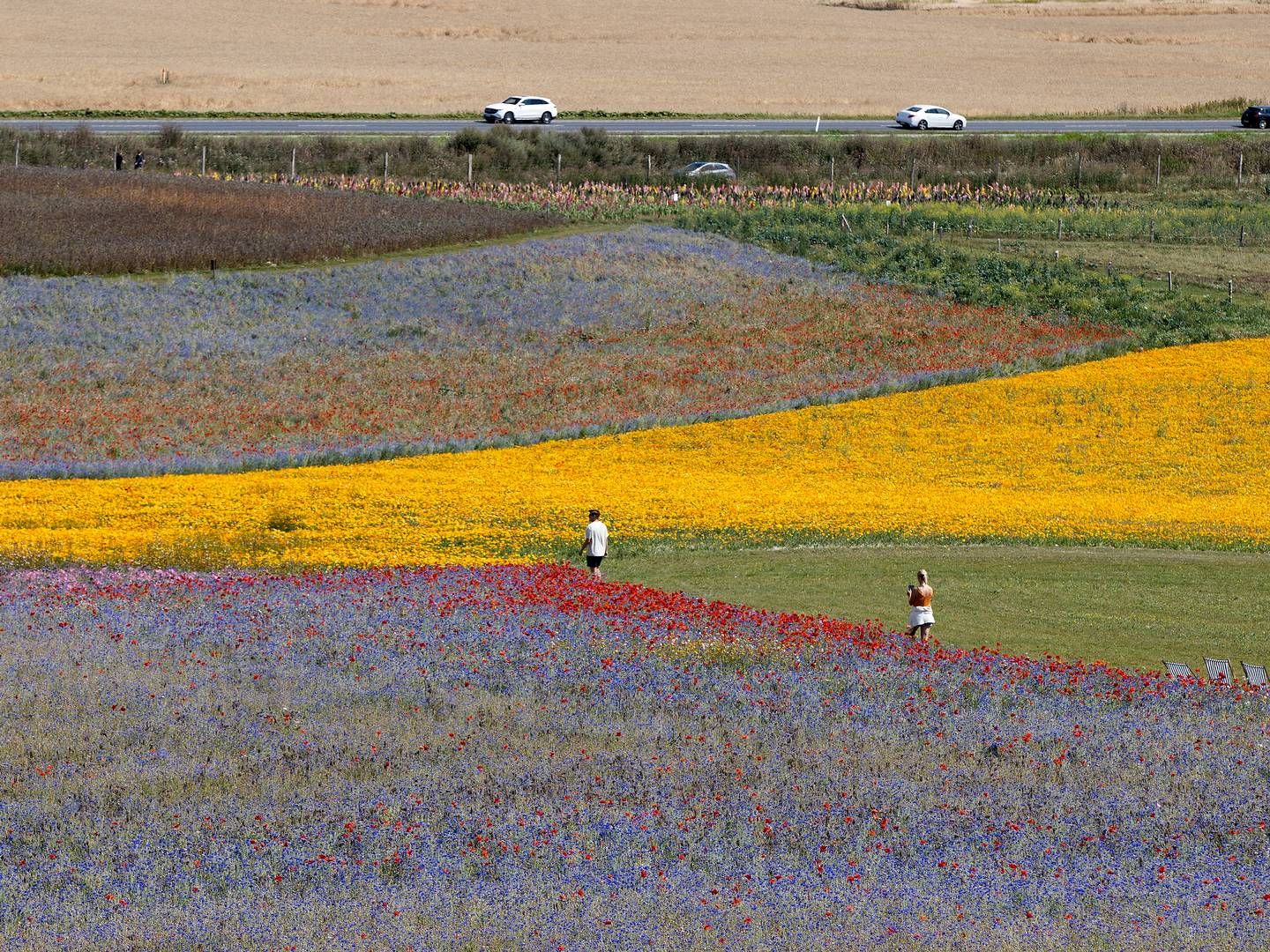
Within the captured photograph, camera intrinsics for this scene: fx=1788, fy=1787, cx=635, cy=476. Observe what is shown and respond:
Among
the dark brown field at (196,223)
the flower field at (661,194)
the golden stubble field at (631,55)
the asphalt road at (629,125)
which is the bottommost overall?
the dark brown field at (196,223)

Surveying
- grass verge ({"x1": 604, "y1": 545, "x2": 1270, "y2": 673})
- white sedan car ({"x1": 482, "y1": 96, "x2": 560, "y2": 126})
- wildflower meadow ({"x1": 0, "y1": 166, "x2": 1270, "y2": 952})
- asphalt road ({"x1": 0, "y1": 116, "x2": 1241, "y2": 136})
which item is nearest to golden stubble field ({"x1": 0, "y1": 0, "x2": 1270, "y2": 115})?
asphalt road ({"x1": 0, "y1": 116, "x2": 1241, "y2": 136})

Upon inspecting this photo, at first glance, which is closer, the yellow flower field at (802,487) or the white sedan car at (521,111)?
the yellow flower field at (802,487)

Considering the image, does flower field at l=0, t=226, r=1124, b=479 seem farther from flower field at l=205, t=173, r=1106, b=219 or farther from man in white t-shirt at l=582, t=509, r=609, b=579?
man in white t-shirt at l=582, t=509, r=609, b=579

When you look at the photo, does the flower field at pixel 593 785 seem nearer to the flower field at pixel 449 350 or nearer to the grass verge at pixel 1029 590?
the grass verge at pixel 1029 590

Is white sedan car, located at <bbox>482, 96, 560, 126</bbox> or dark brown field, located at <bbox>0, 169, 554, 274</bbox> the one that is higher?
white sedan car, located at <bbox>482, 96, 560, 126</bbox>

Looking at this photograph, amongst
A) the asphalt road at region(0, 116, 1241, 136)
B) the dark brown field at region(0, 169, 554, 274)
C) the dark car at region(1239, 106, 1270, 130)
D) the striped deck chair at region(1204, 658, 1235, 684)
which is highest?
the dark car at region(1239, 106, 1270, 130)

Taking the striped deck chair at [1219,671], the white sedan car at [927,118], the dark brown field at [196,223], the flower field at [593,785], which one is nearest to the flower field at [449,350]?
the dark brown field at [196,223]
